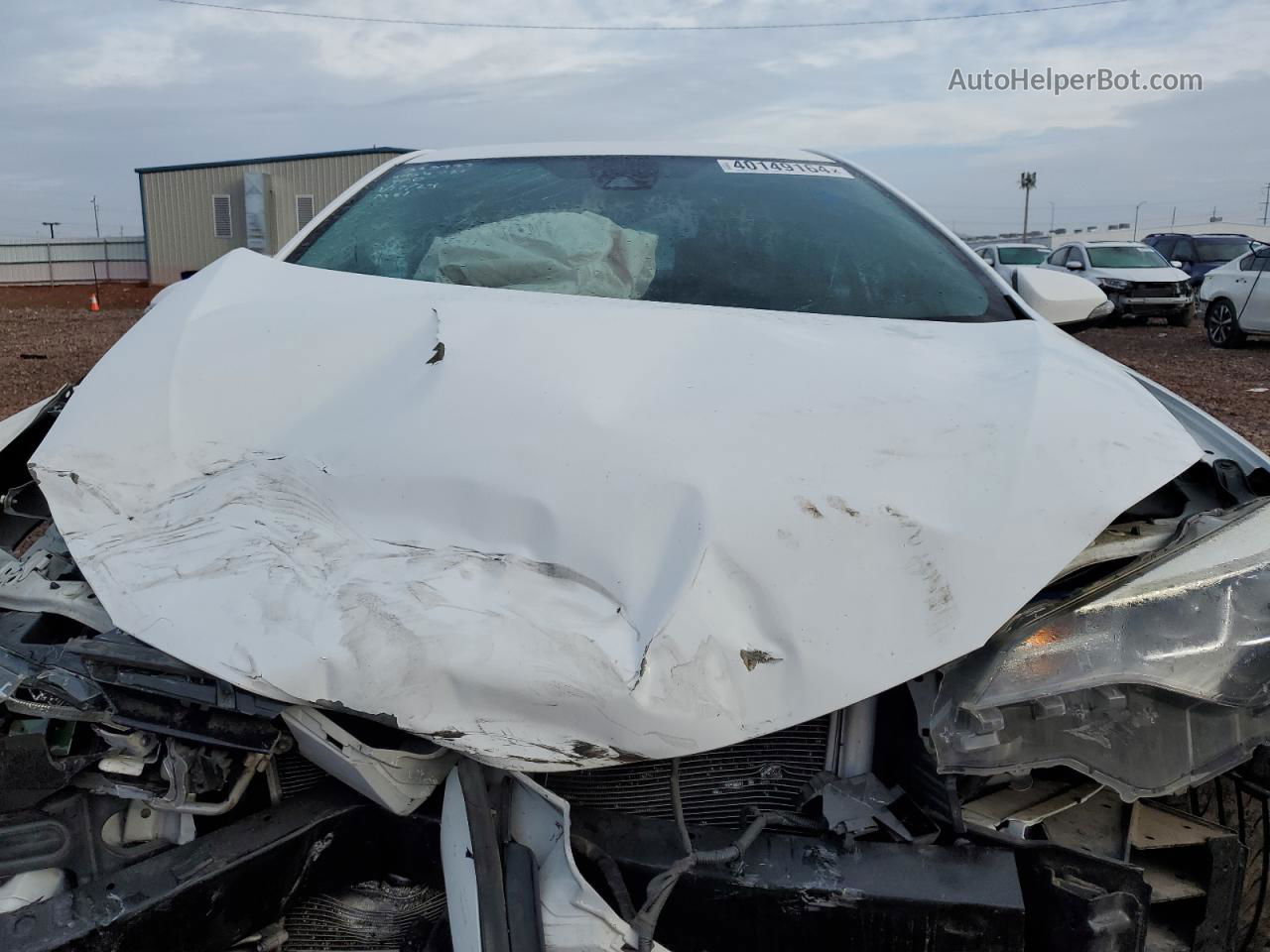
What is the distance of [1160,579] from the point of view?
63.6 inches

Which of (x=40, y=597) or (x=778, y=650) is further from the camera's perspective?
(x=40, y=597)

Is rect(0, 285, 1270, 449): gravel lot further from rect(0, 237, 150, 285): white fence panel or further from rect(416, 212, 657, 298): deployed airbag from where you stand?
rect(0, 237, 150, 285): white fence panel

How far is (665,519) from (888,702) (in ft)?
1.61

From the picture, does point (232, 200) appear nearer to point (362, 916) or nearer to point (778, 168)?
point (778, 168)

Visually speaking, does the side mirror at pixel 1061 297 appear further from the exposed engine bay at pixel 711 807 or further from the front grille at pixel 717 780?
the front grille at pixel 717 780

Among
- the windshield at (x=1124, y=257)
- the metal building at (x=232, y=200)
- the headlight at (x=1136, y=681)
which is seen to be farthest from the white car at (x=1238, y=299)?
the metal building at (x=232, y=200)

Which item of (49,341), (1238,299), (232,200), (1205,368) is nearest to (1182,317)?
Answer: (1238,299)

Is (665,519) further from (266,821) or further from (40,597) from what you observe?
(40,597)

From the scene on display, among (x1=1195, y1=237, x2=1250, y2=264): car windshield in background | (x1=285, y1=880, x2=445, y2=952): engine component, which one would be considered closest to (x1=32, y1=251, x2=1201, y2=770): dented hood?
(x1=285, y1=880, x2=445, y2=952): engine component

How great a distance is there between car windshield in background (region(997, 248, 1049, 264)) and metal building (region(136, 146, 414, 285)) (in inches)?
701

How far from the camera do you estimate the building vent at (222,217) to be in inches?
1249

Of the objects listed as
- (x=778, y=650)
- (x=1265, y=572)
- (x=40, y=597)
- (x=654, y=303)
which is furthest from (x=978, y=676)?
(x=40, y=597)

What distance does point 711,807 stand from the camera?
1.70m

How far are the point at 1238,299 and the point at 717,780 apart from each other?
14.2 m
